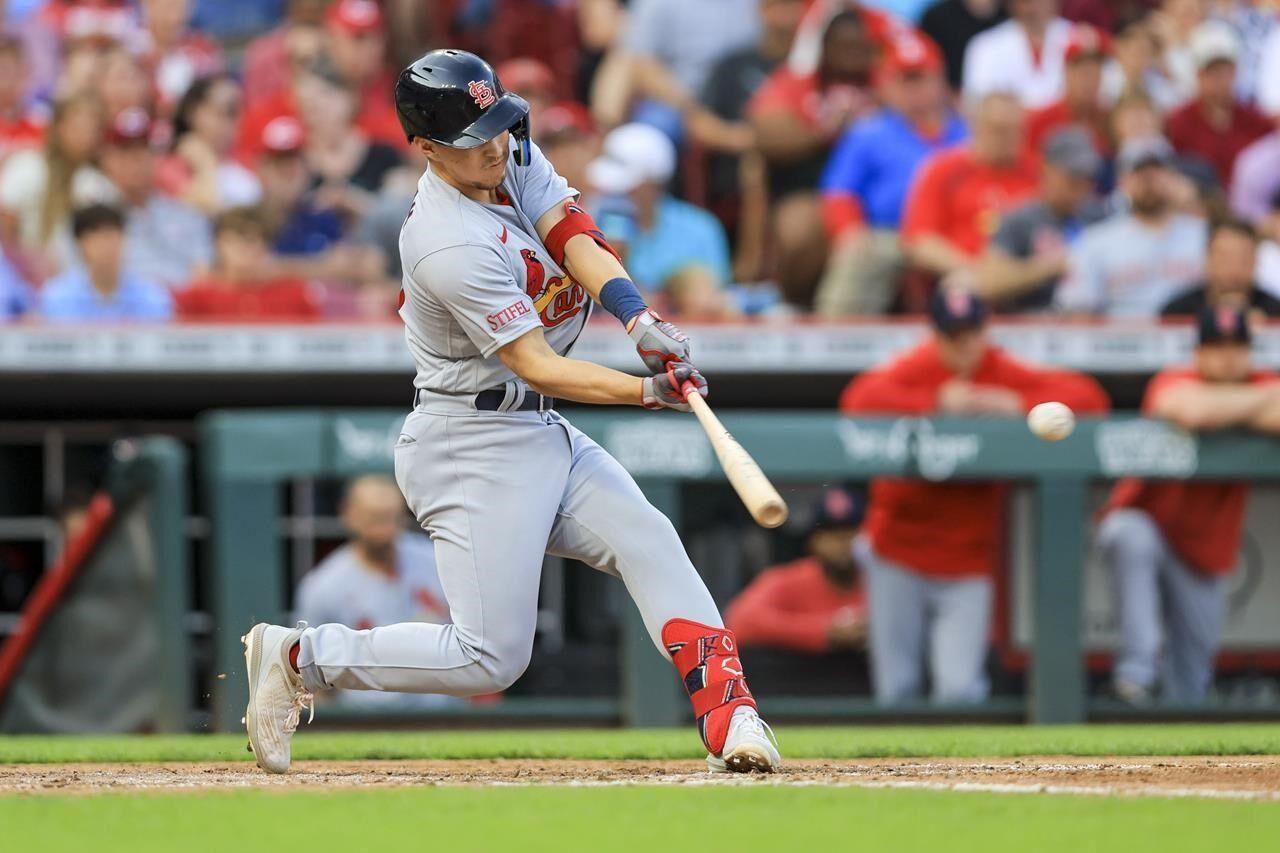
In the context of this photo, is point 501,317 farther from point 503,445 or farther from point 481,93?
point 481,93

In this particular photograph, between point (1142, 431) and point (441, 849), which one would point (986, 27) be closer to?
point (1142, 431)

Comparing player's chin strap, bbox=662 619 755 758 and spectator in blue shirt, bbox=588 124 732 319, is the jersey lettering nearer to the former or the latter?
player's chin strap, bbox=662 619 755 758

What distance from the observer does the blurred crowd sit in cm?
818

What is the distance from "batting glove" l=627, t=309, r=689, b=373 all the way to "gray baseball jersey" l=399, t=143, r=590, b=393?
210mm

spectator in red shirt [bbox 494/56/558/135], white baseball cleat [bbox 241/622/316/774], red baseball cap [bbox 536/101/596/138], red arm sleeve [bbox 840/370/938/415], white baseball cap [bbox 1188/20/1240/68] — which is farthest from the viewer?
white baseball cap [bbox 1188/20/1240/68]

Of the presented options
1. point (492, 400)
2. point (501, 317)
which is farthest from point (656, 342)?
point (492, 400)

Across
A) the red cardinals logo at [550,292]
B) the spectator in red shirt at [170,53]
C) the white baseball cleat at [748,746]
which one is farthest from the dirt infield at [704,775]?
the spectator in red shirt at [170,53]

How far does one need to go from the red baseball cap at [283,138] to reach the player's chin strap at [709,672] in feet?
16.2

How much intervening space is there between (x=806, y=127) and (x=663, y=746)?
4.35 m

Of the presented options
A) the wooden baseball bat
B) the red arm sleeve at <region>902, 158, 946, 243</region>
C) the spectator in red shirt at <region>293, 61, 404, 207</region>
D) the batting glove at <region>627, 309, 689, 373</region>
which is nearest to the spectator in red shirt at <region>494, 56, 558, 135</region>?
the spectator in red shirt at <region>293, 61, 404, 207</region>

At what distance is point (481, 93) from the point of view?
13.3 feet

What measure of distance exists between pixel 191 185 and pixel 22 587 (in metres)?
1.92

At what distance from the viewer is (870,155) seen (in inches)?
345

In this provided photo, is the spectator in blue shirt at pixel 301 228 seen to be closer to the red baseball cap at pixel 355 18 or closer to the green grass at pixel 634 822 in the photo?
the red baseball cap at pixel 355 18
